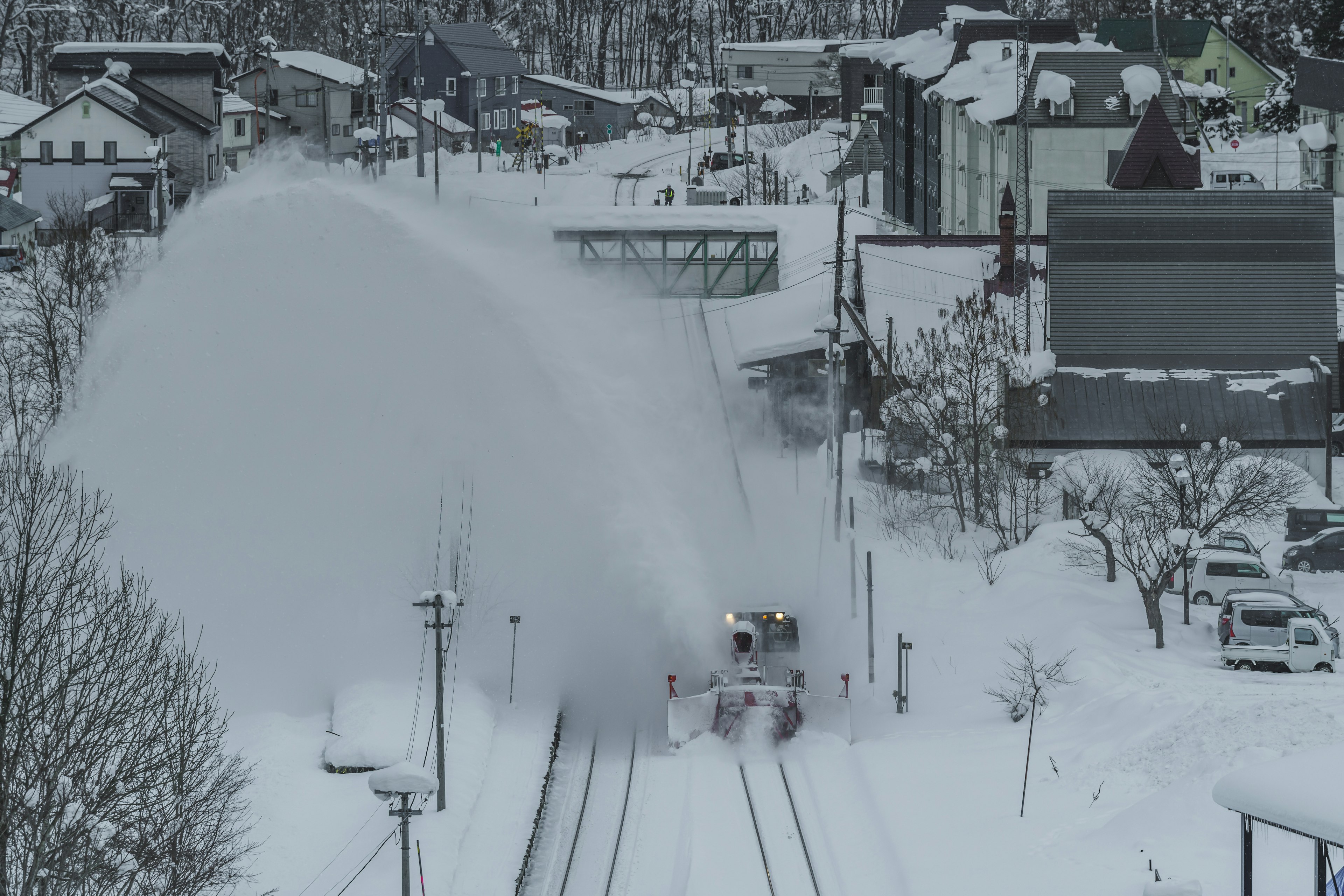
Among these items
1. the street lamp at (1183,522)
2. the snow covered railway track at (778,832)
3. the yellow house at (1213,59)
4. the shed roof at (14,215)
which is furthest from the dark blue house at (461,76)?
the snow covered railway track at (778,832)

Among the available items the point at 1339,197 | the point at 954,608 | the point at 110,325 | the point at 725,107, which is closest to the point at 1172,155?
the point at 1339,197

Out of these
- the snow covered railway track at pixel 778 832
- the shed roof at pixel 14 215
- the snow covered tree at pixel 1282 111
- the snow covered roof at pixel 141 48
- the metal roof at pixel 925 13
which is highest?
the metal roof at pixel 925 13

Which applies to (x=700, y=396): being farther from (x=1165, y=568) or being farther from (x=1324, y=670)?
(x=1324, y=670)

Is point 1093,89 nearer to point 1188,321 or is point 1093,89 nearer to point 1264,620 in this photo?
point 1188,321

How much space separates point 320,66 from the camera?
9488 cm

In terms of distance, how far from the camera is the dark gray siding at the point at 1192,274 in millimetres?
48000

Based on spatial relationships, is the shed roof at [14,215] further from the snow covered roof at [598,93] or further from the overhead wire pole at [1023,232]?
the snow covered roof at [598,93]

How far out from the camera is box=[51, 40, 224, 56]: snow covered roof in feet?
267

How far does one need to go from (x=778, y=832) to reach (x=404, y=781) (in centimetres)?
761

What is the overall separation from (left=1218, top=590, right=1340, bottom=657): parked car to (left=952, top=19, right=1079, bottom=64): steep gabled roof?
43.9m

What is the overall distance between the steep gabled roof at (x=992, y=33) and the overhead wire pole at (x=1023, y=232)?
17.2m

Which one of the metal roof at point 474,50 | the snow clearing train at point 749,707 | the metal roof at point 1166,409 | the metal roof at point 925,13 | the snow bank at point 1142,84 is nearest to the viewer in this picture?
the snow clearing train at point 749,707

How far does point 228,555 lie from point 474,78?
241ft

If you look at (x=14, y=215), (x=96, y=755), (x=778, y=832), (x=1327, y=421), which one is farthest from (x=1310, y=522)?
(x=14, y=215)
